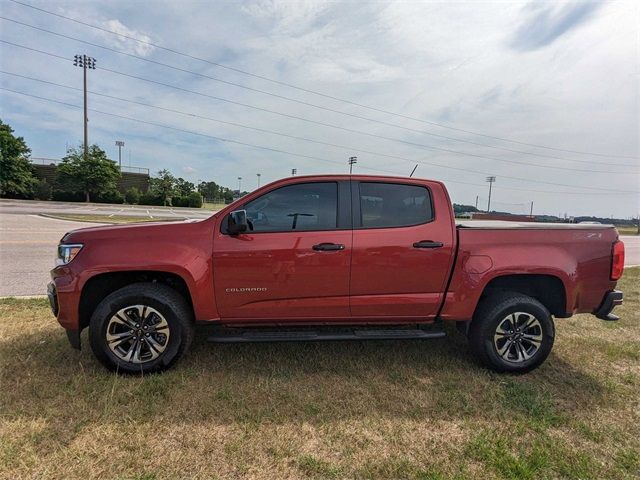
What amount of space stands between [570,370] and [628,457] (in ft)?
4.38

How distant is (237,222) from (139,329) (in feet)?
4.32

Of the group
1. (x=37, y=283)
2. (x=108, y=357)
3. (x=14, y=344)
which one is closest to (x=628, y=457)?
(x=108, y=357)

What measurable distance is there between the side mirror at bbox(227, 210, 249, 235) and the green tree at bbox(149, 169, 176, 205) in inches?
1830

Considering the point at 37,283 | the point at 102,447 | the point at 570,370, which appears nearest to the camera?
the point at 102,447

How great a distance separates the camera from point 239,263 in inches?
130

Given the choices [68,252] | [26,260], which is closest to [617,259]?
[68,252]

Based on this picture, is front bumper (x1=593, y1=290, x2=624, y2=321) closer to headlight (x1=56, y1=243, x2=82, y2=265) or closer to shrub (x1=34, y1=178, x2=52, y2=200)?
headlight (x1=56, y1=243, x2=82, y2=265)

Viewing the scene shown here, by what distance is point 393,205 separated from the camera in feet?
11.8

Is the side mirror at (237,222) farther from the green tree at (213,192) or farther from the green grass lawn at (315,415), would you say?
the green tree at (213,192)

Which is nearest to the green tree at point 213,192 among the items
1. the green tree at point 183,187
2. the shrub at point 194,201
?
the green tree at point 183,187

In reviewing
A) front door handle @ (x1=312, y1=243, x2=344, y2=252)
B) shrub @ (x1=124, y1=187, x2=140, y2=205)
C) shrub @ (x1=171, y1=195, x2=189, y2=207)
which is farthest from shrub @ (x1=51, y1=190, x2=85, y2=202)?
front door handle @ (x1=312, y1=243, x2=344, y2=252)

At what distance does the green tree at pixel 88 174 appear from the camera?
39.6 m

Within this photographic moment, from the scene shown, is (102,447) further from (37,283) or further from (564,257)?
(37,283)

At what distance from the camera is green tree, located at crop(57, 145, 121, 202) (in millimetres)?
39625
